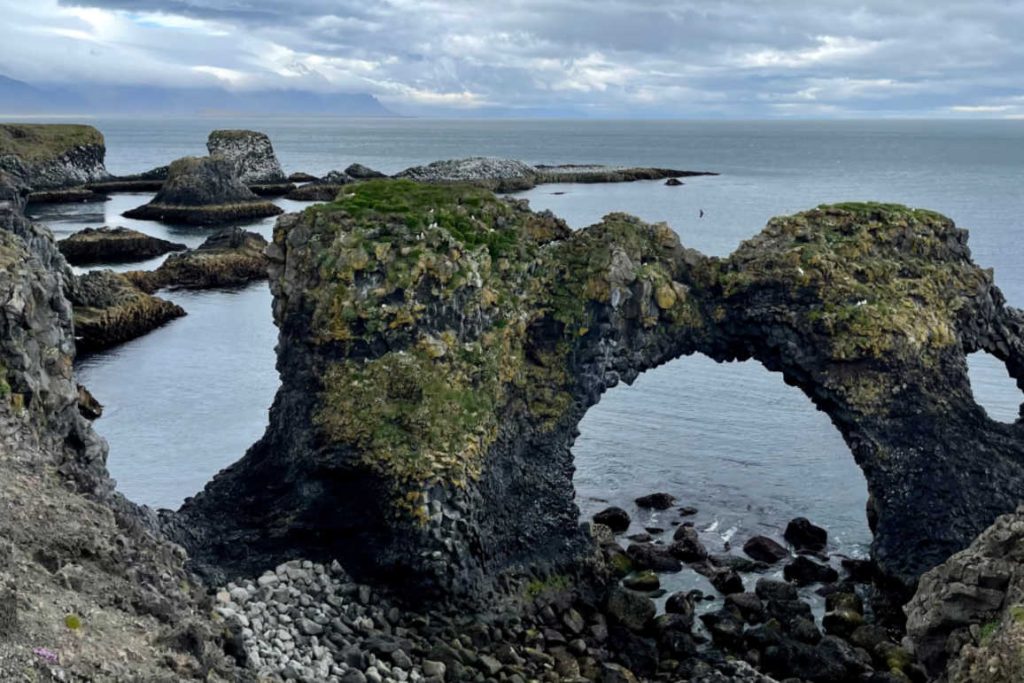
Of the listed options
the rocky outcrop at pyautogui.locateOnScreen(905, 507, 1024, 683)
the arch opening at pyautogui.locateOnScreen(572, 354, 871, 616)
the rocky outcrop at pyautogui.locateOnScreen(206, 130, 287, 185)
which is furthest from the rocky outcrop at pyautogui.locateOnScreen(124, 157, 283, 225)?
the rocky outcrop at pyautogui.locateOnScreen(905, 507, 1024, 683)

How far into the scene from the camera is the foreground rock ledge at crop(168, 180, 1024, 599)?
35.8m

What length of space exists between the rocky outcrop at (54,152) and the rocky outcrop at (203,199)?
23.8 m

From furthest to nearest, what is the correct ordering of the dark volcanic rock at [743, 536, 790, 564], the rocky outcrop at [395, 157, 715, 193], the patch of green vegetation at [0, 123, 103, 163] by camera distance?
the rocky outcrop at [395, 157, 715, 193]
the patch of green vegetation at [0, 123, 103, 163]
the dark volcanic rock at [743, 536, 790, 564]

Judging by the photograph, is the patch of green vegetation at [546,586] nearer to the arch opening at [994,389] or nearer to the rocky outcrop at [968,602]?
the rocky outcrop at [968,602]

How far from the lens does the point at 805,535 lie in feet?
145

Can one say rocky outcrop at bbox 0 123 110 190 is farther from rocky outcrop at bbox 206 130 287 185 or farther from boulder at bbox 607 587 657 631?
boulder at bbox 607 587 657 631

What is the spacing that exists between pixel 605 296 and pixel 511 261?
3.54m

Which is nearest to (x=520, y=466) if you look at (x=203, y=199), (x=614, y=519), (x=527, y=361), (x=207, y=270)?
(x=527, y=361)

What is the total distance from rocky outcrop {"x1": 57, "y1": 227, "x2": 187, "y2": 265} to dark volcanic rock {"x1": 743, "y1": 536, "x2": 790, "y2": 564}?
78.4 meters

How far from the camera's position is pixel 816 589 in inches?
1561

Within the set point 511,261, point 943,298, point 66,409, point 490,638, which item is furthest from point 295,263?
point 943,298

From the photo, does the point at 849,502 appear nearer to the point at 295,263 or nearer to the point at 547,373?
the point at 547,373

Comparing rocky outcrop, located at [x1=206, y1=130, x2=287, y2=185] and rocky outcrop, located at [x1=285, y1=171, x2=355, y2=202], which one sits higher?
rocky outcrop, located at [x1=206, y1=130, x2=287, y2=185]

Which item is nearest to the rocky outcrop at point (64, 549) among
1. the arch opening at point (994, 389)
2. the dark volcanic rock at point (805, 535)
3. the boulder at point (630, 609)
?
the boulder at point (630, 609)
